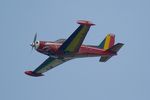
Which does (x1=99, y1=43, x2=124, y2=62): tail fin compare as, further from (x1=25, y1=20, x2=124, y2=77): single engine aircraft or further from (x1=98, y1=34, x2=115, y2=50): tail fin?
(x1=98, y1=34, x2=115, y2=50): tail fin

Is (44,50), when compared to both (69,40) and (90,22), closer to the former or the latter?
(69,40)

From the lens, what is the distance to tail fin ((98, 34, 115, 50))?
53.4m

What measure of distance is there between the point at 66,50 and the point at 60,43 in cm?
92

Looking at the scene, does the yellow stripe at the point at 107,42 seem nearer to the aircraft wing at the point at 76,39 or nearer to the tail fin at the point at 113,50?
the tail fin at the point at 113,50

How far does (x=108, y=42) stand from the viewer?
5434cm

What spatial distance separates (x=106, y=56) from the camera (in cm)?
5141

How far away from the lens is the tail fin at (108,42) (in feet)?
175

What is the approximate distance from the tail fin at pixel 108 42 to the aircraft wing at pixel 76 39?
15.6 ft

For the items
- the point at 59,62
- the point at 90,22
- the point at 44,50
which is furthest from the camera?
the point at 59,62

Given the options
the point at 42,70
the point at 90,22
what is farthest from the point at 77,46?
the point at 42,70

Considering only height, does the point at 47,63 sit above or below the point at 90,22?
below

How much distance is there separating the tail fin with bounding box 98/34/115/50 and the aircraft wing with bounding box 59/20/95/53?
4.75 meters

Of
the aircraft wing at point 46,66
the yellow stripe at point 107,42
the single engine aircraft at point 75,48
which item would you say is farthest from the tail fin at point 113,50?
the aircraft wing at point 46,66

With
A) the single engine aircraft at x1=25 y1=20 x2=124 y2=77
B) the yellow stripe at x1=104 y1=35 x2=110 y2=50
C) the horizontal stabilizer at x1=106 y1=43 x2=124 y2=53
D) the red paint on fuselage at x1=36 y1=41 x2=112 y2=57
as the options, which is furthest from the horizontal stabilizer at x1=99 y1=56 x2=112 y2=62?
the yellow stripe at x1=104 y1=35 x2=110 y2=50
